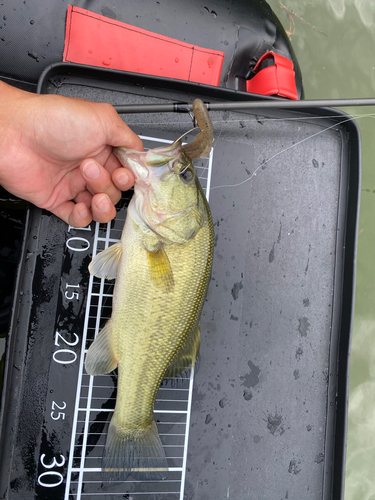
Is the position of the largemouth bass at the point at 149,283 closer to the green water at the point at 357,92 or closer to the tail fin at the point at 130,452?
the tail fin at the point at 130,452

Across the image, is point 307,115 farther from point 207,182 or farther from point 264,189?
point 207,182

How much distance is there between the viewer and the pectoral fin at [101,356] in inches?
65.5

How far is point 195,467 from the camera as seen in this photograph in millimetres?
1869

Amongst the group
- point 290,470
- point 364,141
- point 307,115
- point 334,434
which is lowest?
point 290,470

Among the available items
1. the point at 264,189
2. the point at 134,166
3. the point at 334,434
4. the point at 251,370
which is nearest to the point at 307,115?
the point at 264,189

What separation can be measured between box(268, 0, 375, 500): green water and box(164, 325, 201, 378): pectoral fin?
5.54ft

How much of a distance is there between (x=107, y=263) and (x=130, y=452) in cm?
88

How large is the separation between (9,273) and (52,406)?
789 millimetres

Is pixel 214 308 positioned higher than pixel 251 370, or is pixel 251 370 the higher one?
pixel 214 308

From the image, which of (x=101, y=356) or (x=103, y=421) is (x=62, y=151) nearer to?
(x=101, y=356)

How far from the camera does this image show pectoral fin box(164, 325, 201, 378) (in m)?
1.72

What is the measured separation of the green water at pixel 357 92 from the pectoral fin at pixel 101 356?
2.04 m

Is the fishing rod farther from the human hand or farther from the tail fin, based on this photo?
the tail fin

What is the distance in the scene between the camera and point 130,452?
5.55ft
